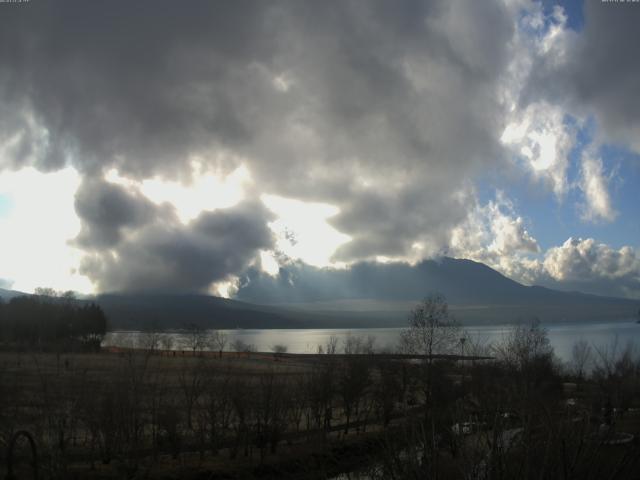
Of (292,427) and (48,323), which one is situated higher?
(48,323)

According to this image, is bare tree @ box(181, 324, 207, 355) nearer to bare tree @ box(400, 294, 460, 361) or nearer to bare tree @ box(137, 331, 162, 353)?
bare tree @ box(137, 331, 162, 353)

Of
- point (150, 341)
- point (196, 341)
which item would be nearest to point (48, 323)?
point (196, 341)

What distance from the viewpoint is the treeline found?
119 m

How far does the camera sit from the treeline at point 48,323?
391ft

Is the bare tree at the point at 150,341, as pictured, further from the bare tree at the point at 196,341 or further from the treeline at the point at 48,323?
the bare tree at the point at 196,341

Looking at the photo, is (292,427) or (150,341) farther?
(150,341)

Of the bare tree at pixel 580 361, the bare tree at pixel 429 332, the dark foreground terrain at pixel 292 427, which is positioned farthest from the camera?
the bare tree at pixel 580 361

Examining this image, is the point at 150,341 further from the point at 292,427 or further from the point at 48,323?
the point at 292,427

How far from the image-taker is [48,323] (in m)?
128

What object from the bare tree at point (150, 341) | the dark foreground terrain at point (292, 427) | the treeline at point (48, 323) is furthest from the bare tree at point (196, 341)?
the dark foreground terrain at point (292, 427)

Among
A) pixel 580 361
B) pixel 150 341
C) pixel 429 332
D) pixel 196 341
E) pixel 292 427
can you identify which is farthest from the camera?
pixel 196 341

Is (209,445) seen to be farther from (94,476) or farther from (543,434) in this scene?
(543,434)

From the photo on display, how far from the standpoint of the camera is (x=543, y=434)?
10516 mm

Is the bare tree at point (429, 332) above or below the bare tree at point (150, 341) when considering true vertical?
above
